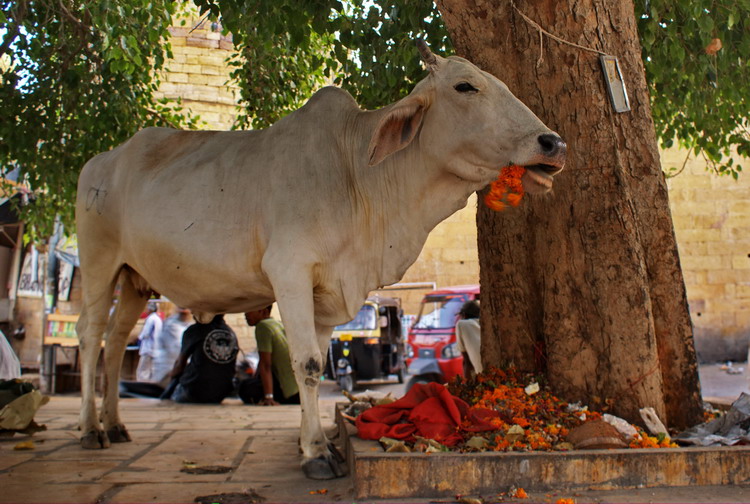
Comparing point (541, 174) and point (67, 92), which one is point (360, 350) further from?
point (541, 174)

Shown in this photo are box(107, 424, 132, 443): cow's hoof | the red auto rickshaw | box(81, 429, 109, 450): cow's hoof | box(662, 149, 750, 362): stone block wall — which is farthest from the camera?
box(662, 149, 750, 362): stone block wall

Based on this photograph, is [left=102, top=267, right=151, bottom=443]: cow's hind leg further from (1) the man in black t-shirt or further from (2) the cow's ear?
(1) the man in black t-shirt

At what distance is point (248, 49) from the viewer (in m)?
6.96

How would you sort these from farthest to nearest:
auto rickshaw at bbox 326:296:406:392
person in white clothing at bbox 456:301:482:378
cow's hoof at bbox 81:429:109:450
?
auto rickshaw at bbox 326:296:406:392
person in white clothing at bbox 456:301:482:378
cow's hoof at bbox 81:429:109:450

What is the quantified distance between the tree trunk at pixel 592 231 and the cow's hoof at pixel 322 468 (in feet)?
4.21

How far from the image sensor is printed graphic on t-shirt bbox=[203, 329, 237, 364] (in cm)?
793

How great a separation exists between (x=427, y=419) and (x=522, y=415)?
0.48m

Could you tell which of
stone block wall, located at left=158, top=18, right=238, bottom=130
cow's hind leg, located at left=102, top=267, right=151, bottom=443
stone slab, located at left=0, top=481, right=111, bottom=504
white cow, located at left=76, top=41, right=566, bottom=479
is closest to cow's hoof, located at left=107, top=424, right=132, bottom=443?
cow's hind leg, located at left=102, top=267, right=151, bottom=443

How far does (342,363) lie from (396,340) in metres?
1.94

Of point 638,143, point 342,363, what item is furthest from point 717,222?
point 638,143

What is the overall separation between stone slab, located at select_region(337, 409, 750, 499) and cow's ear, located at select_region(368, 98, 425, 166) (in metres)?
1.47

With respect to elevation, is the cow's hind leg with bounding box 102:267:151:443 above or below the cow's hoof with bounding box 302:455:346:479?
above

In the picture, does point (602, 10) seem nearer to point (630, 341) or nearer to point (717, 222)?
point (630, 341)

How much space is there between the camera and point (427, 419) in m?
3.59
